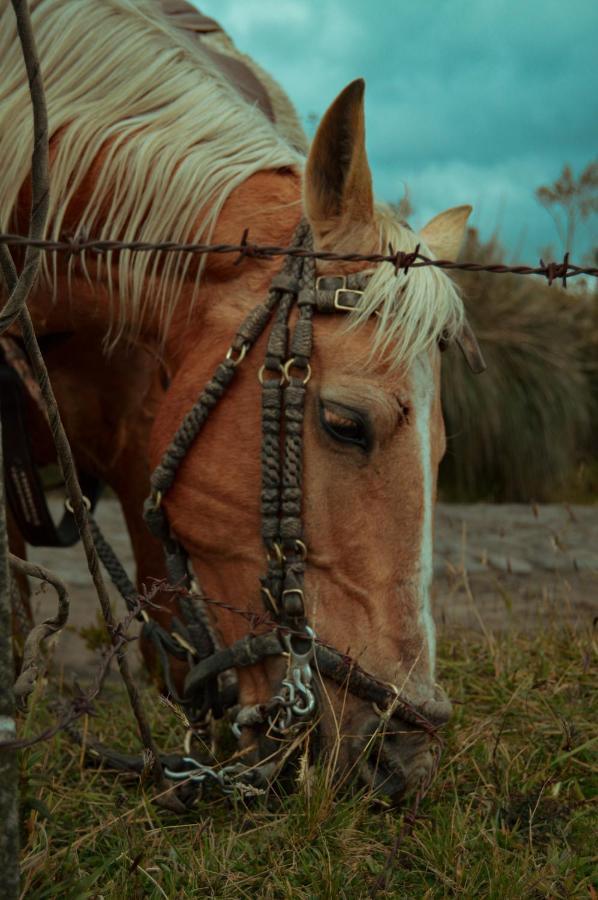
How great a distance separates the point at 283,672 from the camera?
2047 mm

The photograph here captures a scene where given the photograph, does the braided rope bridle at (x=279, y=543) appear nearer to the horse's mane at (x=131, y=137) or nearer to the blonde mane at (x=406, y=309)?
the blonde mane at (x=406, y=309)

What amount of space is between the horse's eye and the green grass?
28.5 inches

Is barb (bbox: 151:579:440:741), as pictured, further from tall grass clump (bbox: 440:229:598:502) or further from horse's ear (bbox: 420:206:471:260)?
tall grass clump (bbox: 440:229:598:502)

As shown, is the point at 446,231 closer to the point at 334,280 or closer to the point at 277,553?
the point at 334,280

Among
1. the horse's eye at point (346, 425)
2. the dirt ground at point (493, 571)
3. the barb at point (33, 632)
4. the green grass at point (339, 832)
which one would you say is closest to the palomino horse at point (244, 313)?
the horse's eye at point (346, 425)

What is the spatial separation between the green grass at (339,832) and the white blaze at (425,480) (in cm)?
34

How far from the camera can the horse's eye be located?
2.02 m

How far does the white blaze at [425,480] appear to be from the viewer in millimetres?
1991

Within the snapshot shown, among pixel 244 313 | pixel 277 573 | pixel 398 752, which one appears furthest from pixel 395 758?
pixel 244 313

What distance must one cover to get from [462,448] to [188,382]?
6139 millimetres

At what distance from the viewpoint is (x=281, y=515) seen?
205cm

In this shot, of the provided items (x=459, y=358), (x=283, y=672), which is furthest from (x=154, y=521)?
(x=459, y=358)

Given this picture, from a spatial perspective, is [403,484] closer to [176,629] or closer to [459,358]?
[176,629]

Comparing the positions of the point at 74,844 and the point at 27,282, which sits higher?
the point at 27,282
